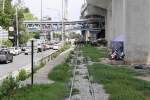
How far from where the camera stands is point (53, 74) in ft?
100

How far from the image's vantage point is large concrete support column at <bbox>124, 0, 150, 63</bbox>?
148 ft

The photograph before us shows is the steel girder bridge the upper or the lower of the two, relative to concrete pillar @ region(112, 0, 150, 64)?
upper

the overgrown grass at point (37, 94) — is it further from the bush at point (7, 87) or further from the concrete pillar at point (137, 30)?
the concrete pillar at point (137, 30)

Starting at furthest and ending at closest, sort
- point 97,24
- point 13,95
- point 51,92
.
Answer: point 97,24
point 51,92
point 13,95

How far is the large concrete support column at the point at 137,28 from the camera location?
148 feet

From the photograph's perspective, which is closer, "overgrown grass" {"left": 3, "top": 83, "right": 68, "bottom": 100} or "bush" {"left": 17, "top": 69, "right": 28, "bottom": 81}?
"overgrown grass" {"left": 3, "top": 83, "right": 68, "bottom": 100}

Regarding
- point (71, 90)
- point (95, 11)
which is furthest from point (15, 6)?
point (71, 90)

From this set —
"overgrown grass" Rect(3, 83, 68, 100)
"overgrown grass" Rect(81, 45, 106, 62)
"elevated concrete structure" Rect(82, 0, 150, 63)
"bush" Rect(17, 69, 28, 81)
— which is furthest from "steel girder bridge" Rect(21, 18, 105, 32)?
"overgrown grass" Rect(3, 83, 68, 100)

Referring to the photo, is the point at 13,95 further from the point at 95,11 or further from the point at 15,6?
the point at 95,11

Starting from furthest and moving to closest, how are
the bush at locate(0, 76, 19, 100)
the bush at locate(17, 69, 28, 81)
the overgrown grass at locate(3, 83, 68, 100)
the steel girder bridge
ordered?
the steel girder bridge
the bush at locate(17, 69, 28, 81)
the bush at locate(0, 76, 19, 100)
the overgrown grass at locate(3, 83, 68, 100)

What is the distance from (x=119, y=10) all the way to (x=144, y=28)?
111ft

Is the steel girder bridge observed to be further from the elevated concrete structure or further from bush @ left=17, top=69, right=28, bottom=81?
bush @ left=17, top=69, right=28, bottom=81

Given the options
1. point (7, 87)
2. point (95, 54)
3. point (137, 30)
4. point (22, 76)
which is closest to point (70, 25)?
point (95, 54)

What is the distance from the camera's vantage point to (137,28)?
45.6 m
